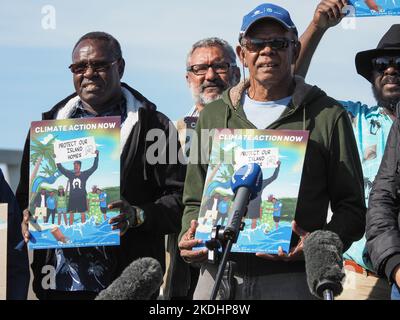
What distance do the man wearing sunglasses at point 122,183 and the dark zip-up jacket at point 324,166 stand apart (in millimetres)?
674

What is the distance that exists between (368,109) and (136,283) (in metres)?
3.74

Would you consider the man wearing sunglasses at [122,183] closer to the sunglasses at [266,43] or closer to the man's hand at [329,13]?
the sunglasses at [266,43]

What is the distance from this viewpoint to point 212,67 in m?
8.16

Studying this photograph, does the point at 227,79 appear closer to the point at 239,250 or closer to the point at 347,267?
the point at 347,267

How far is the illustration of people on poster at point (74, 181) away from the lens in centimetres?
652

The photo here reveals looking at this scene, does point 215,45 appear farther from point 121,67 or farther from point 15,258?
point 15,258

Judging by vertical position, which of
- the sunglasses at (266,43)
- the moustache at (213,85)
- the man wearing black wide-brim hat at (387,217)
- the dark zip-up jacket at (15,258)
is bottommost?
the dark zip-up jacket at (15,258)

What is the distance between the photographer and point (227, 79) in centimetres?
812

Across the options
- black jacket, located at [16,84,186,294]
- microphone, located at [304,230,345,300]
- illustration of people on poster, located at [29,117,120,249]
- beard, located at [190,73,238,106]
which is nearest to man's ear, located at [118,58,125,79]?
black jacket, located at [16,84,186,294]

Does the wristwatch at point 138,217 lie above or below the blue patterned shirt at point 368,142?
below

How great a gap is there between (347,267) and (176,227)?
1356 millimetres

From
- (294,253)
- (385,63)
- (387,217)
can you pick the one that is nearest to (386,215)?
(387,217)

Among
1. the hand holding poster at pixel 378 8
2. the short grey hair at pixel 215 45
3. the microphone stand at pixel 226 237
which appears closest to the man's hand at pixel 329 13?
the hand holding poster at pixel 378 8
